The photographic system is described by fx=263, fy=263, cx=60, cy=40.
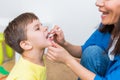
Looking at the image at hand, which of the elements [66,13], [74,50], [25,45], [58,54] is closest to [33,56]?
[25,45]

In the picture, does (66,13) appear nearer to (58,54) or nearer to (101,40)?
(101,40)

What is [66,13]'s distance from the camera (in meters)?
2.12

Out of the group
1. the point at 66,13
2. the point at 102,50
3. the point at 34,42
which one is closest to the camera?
the point at 34,42

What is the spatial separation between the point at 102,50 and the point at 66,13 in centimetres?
84

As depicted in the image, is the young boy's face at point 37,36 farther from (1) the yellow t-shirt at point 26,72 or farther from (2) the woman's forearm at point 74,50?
(2) the woman's forearm at point 74,50

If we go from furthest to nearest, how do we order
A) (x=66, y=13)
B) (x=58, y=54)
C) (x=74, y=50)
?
(x=66, y=13) → (x=74, y=50) → (x=58, y=54)

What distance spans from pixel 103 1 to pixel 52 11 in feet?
3.35

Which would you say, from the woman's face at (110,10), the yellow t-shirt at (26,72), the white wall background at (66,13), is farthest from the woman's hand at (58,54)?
the white wall background at (66,13)

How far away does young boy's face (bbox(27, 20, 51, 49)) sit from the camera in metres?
1.22

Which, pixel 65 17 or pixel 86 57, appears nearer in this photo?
pixel 86 57

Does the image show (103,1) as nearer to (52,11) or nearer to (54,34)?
(54,34)

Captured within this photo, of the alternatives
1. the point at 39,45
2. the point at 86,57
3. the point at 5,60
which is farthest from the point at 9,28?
the point at 5,60

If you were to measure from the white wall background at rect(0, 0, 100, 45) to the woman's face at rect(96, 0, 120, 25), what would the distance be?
0.86 meters

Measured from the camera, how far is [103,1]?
3.87 ft
